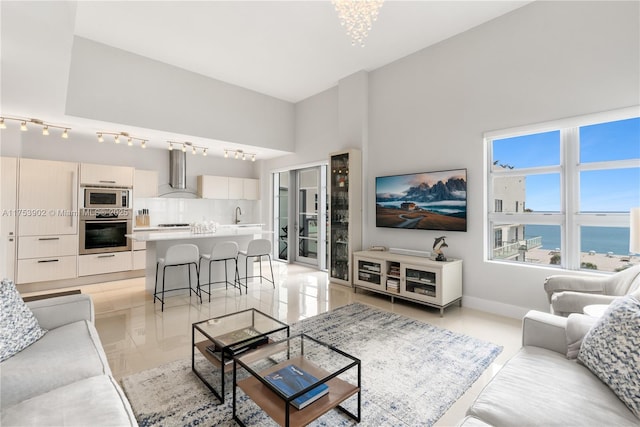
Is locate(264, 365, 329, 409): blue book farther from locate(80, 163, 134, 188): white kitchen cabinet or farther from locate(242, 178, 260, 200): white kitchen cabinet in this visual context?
locate(242, 178, 260, 200): white kitchen cabinet

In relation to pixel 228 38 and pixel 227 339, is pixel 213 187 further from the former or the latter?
pixel 227 339

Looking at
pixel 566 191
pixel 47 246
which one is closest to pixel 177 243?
pixel 47 246

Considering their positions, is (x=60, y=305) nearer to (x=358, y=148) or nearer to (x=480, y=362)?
(x=480, y=362)

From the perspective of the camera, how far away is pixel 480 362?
2.52 m

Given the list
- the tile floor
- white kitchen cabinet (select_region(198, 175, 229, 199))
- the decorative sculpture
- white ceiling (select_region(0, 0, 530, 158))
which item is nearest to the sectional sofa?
the tile floor

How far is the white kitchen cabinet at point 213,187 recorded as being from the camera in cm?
661

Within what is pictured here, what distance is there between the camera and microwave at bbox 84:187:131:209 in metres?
5.04

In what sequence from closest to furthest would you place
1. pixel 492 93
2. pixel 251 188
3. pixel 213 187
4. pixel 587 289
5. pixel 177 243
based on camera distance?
pixel 587 289, pixel 492 93, pixel 177 243, pixel 213 187, pixel 251 188

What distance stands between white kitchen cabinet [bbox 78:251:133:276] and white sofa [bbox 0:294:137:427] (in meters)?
3.67

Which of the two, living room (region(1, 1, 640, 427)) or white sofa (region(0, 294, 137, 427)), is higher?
living room (region(1, 1, 640, 427))

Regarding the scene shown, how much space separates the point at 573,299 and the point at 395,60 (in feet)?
12.8

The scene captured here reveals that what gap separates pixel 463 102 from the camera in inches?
155

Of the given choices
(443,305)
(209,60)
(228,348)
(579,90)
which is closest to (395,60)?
(579,90)

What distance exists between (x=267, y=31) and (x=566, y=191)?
4.03 m
